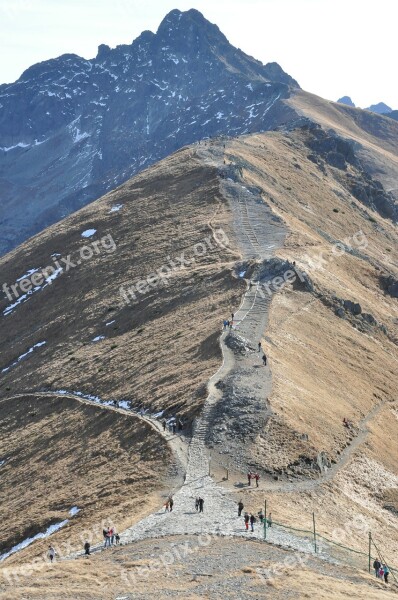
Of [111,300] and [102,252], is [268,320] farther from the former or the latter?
[102,252]

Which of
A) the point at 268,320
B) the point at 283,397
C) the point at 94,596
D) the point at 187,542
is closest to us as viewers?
the point at 94,596

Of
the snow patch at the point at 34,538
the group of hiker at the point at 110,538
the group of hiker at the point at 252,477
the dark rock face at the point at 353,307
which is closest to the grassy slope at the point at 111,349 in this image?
the snow patch at the point at 34,538

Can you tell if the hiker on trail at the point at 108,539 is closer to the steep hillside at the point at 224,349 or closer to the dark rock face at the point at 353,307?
the steep hillside at the point at 224,349

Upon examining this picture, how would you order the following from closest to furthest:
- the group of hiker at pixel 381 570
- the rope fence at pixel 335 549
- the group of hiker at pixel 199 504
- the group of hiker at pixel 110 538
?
the group of hiker at pixel 381 570
the rope fence at pixel 335 549
the group of hiker at pixel 110 538
the group of hiker at pixel 199 504

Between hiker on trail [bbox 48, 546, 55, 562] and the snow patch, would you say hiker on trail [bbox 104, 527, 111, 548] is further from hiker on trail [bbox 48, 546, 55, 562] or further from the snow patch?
the snow patch

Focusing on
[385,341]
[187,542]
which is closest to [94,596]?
[187,542]

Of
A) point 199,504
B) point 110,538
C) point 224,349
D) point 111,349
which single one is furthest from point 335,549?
point 111,349
